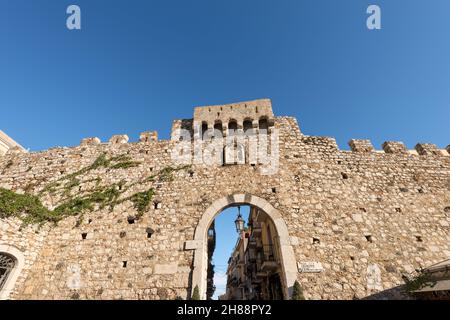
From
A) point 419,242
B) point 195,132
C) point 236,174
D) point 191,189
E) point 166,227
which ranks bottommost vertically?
point 419,242

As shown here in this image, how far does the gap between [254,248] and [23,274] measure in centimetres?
1531

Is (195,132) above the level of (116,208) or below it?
above

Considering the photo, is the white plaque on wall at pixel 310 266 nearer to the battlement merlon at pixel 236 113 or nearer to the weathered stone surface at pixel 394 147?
the battlement merlon at pixel 236 113

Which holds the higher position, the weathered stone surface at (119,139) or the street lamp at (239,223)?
the weathered stone surface at (119,139)

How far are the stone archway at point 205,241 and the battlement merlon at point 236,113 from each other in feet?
11.2

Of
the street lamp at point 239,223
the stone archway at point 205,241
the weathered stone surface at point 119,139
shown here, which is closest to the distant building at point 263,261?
the street lamp at point 239,223

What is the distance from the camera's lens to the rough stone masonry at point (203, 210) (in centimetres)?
659

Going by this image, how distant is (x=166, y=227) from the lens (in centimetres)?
756

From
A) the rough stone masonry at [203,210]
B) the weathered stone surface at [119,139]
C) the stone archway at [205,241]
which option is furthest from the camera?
the weathered stone surface at [119,139]

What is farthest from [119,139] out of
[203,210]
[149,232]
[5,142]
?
[5,142]

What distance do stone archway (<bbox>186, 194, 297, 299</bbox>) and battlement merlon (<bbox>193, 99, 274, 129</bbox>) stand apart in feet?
11.2

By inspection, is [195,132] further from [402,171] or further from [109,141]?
[402,171]
